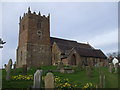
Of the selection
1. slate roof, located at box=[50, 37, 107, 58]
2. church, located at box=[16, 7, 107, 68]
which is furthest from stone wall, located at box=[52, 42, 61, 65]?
slate roof, located at box=[50, 37, 107, 58]

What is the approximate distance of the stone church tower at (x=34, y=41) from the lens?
38.8 metres

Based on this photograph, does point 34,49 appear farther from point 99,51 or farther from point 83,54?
point 99,51

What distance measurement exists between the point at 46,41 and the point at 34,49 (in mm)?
4720

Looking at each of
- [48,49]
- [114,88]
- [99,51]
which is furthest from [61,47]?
[114,88]

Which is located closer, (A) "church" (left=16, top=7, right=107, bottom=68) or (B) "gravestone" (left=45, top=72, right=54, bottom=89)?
(B) "gravestone" (left=45, top=72, right=54, bottom=89)

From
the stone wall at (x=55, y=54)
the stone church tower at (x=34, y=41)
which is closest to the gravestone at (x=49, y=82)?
the stone church tower at (x=34, y=41)

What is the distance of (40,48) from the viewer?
1604 inches

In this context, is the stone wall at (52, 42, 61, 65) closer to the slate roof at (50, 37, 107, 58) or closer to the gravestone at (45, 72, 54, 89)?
the slate roof at (50, 37, 107, 58)

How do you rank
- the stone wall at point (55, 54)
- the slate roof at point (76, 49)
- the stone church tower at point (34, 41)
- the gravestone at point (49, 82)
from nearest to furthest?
the gravestone at point (49, 82), the stone church tower at point (34, 41), the stone wall at point (55, 54), the slate roof at point (76, 49)

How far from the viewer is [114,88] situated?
34.1ft

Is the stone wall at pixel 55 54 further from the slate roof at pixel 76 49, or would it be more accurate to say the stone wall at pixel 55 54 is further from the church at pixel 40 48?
the slate roof at pixel 76 49

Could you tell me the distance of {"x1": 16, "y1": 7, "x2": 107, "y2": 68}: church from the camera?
38781mm

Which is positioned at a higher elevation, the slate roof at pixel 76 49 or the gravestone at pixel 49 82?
the slate roof at pixel 76 49

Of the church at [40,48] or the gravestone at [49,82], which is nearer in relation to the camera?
the gravestone at [49,82]
